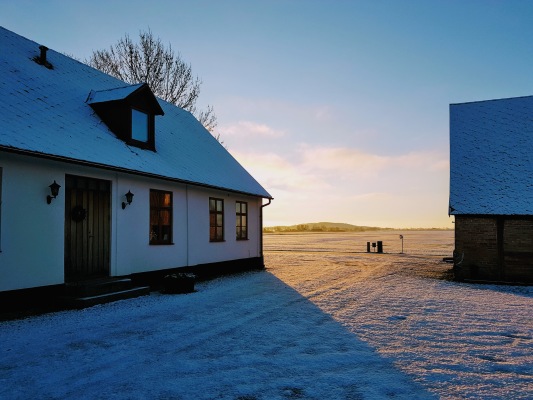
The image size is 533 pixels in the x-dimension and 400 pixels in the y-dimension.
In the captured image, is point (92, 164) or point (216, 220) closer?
point (92, 164)

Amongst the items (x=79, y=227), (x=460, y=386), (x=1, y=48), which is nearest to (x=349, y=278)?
(x=79, y=227)

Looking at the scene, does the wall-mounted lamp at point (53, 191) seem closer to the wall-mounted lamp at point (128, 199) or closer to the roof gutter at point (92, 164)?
the roof gutter at point (92, 164)

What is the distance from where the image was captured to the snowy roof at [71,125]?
9.81 metres

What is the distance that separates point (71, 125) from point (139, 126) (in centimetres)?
274

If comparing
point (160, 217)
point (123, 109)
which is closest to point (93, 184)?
point (160, 217)

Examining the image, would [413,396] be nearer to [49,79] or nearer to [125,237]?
[125,237]

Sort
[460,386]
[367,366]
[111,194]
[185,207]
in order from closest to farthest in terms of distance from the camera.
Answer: [460,386] < [367,366] < [111,194] < [185,207]

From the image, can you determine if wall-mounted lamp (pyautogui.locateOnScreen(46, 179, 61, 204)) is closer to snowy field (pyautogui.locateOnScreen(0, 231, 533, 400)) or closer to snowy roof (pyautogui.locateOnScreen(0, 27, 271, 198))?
snowy roof (pyautogui.locateOnScreen(0, 27, 271, 198))

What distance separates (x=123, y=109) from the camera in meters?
13.1

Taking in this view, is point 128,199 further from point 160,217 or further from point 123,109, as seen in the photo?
point 123,109

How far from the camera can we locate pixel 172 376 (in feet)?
17.5

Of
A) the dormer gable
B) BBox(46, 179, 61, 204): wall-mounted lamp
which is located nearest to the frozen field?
BBox(46, 179, 61, 204): wall-mounted lamp

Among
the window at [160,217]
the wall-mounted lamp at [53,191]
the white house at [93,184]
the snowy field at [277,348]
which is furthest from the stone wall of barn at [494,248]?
the wall-mounted lamp at [53,191]

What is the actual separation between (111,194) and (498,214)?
41.9 ft
